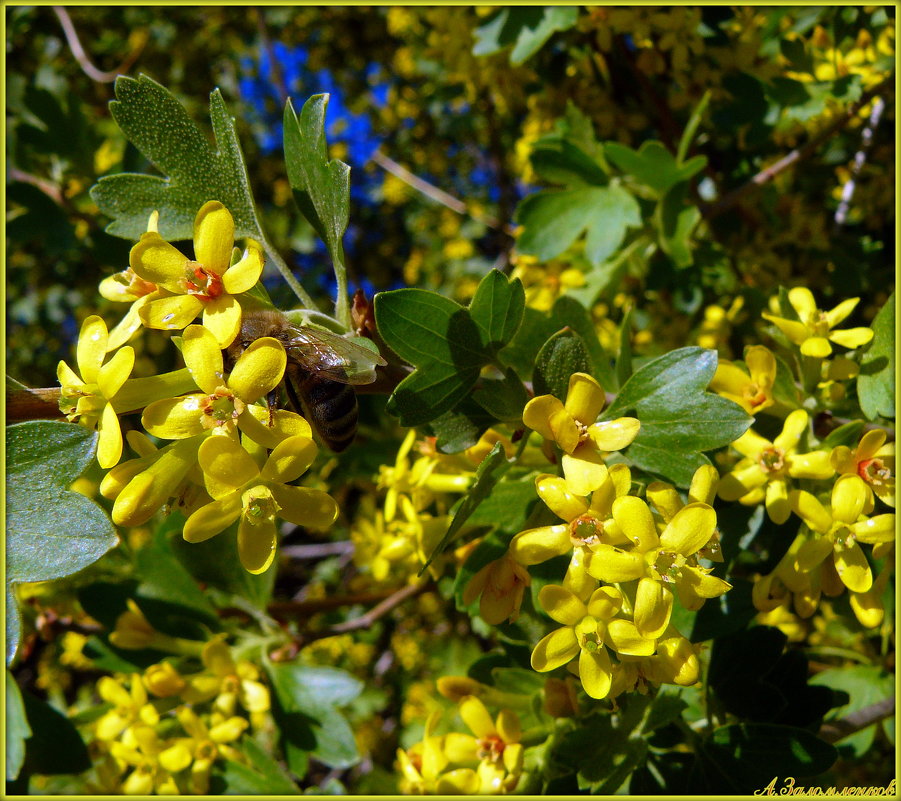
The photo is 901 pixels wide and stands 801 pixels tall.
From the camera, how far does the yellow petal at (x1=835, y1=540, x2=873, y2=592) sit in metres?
1.12

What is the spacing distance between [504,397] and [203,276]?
0.47 metres

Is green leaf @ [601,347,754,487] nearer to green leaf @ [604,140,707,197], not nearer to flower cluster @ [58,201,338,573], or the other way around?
→ flower cluster @ [58,201,338,573]

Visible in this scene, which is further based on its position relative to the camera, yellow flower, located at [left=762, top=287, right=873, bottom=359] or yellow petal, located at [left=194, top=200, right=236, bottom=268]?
yellow flower, located at [left=762, top=287, right=873, bottom=359]

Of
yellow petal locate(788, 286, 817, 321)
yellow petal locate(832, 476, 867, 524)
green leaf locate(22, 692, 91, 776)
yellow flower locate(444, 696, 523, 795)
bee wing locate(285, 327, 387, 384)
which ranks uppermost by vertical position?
bee wing locate(285, 327, 387, 384)

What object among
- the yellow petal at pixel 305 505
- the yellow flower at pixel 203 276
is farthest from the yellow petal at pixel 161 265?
the yellow petal at pixel 305 505

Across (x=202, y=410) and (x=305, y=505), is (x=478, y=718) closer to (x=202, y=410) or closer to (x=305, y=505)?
(x=305, y=505)

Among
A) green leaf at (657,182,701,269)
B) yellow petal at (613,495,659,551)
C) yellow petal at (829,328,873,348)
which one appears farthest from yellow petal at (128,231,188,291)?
green leaf at (657,182,701,269)

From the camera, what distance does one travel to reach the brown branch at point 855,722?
4.93 ft

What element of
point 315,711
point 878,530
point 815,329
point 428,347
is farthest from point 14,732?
point 815,329

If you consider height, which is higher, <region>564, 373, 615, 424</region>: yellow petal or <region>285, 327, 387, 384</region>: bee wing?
<region>285, 327, 387, 384</region>: bee wing

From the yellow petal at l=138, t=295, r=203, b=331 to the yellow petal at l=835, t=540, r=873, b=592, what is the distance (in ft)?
3.32

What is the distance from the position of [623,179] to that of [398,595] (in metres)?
1.33

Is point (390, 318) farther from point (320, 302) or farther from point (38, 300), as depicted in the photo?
point (38, 300)

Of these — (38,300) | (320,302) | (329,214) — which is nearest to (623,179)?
(329,214)
